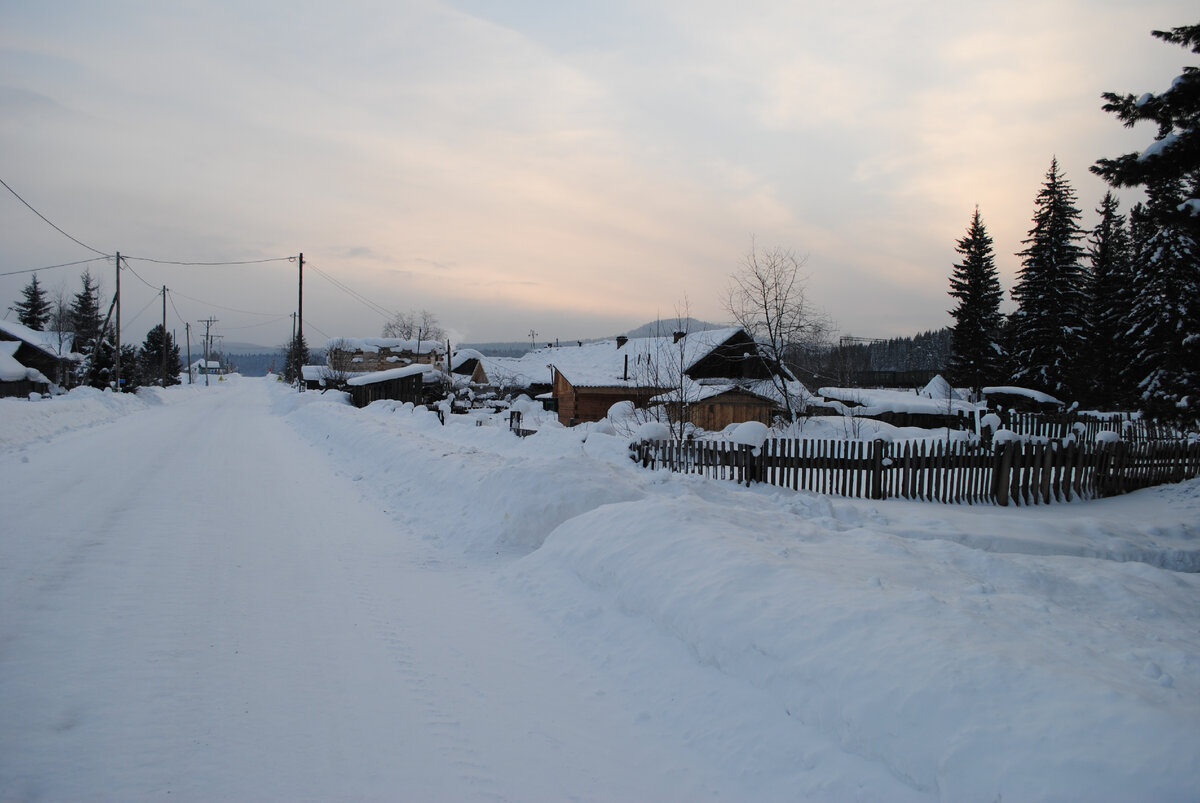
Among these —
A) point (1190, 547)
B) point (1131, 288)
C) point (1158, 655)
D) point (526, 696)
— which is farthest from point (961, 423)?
point (526, 696)

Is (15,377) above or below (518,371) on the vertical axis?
below

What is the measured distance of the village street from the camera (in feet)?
10.7

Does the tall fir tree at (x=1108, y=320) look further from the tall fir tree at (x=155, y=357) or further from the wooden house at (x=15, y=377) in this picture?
the tall fir tree at (x=155, y=357)

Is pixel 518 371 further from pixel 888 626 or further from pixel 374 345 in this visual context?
pixel 888 626

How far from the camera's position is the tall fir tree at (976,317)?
141 feet

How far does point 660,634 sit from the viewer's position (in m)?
4.93

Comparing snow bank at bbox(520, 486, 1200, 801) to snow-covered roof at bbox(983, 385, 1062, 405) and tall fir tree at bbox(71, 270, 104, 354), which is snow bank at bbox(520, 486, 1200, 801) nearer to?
snow-covered roof at bbox(983, 385, 1062, 405)

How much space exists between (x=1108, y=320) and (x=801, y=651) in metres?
Answer: 47.3

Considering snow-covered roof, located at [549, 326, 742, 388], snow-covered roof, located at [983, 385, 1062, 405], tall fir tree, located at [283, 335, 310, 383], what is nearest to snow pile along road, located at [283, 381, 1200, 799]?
snow-covered roof, located at [549, 326, 742, 388]

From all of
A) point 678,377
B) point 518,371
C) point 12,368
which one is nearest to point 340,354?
point 518,371

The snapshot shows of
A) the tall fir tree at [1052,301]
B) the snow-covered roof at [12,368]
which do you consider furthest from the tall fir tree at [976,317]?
the snow-covered roof at [12,368]

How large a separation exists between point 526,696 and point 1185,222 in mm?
10669

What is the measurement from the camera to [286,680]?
423 centimetres

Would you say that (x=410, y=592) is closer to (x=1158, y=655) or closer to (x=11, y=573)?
(x=11, y=573)
